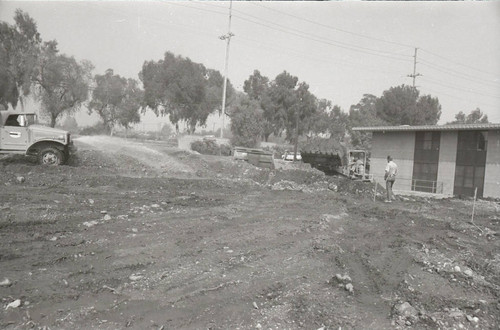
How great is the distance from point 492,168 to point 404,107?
26.1m

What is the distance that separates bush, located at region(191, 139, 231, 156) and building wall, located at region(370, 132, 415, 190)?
41.6 ft

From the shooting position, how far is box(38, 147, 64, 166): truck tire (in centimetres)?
1430

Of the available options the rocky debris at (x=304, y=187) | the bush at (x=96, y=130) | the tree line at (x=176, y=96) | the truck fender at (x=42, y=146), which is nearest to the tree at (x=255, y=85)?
the tree line at (x=176, y=96)

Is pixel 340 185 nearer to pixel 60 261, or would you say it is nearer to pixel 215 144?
pixel 60 261

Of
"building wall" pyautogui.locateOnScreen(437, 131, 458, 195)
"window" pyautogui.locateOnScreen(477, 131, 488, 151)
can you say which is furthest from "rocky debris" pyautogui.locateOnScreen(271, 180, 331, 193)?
"window" pyautogui.locateOnScreen(477, 131, 488, 151)

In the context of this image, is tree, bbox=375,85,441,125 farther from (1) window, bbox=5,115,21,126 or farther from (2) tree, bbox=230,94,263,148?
(1) window, bbox=5,115,21,126

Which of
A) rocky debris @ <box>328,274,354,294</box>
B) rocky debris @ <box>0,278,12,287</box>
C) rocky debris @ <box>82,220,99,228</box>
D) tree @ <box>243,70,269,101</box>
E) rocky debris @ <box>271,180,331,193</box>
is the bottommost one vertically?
rocky debris @ <box>328,274,354,294</box>

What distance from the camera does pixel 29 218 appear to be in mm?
7406

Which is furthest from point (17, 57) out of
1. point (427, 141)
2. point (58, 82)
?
point (427, 141)

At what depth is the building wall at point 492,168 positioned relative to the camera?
21625 millimetres

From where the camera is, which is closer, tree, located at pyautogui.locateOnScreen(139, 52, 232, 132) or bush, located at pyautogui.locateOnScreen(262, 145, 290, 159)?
tree, located at pyautogui.locateOnScreen(139, 52, 232, 132)

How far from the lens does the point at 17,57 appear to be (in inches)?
1320

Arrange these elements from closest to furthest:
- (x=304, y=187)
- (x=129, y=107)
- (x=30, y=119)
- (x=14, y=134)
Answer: (x=14, y=134), (x=30, y=119), (x=304, y=187), (x=129, y=107)

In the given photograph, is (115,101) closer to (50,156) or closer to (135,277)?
(50,156)
